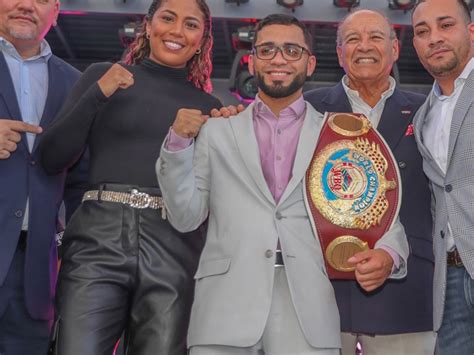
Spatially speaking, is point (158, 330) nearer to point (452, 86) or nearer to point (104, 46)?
point (452, 86)

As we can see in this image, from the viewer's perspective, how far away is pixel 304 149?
2.00m

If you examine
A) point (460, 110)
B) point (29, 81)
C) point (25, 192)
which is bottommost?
point (25, 192)

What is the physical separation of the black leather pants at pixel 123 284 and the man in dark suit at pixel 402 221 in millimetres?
533

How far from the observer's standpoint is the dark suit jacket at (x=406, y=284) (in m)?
2.19

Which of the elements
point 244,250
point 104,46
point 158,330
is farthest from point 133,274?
point 104,46

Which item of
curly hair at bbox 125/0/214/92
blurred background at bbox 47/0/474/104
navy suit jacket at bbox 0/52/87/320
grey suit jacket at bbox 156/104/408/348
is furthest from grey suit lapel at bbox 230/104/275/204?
blurred background at bbox 47/0/474/104

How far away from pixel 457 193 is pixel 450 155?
0.12 metres

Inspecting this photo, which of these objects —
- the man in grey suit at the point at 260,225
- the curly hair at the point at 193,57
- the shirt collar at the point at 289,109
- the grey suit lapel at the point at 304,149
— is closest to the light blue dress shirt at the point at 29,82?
the curly hair at the point at 193,57

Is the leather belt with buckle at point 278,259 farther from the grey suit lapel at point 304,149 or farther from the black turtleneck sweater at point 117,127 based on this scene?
the black turtleneck sweater at point 117,127

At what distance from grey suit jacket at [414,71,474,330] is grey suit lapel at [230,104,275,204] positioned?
0.58m

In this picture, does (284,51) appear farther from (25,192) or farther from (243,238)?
(25,192)

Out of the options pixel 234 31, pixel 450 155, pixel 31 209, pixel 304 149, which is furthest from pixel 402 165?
pixel 234 31

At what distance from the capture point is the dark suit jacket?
86.0 inches

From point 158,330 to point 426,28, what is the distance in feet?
4.35
